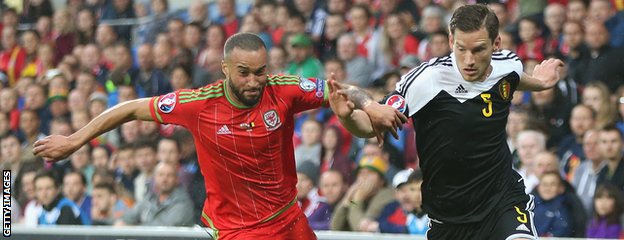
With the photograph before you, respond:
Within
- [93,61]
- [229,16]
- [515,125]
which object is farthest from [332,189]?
[93,61]

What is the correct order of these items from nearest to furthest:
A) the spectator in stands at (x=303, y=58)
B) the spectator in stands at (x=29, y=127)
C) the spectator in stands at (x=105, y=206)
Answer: the spectator in stands at (x=105, y=206) → the spectator in stands at (x=303, y=58) → the spectator in stands at (x=29, y=127)

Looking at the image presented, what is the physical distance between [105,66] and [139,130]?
280cm

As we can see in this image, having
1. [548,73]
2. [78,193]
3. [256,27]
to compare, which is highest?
[548,73]

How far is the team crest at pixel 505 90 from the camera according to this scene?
25.3ft

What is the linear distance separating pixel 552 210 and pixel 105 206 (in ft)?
16.0

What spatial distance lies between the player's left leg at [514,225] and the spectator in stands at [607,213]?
3032 mm

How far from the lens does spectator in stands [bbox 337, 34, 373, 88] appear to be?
46.4ft

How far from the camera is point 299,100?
8109 millimetres

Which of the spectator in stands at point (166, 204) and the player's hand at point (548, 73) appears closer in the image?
the player's hand at point (548, 73)

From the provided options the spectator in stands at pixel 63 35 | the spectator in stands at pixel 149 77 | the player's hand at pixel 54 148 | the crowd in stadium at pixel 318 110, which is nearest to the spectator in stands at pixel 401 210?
the crowd in stadium at pixel 318 110

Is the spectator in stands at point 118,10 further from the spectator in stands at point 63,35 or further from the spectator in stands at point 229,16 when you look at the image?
the spectator in stands at point 229,16

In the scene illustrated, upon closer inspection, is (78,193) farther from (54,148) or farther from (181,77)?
(54,148)

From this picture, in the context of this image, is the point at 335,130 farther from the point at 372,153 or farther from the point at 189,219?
the point at 189,219

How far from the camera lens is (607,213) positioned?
34.6 ft
